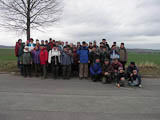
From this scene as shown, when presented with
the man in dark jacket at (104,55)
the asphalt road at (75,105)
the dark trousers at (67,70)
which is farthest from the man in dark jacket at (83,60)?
the asphalt road at (75,105)

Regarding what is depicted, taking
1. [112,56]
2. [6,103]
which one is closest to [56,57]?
[112,56]

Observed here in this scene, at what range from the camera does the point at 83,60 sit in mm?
7906

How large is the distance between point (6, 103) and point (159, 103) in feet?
16.3

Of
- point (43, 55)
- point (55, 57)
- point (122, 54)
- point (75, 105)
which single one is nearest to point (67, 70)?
point (55, 57)

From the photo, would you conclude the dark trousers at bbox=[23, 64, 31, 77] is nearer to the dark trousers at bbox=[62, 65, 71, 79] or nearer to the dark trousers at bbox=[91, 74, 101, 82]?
the dark trousers at bbox=[62, 65, 71, 79]

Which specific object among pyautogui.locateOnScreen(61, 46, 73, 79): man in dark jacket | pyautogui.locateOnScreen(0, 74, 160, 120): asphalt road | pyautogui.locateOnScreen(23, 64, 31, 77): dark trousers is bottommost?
pyautogui.locateOnScreen(0, 74, 160, 120): asphalt road

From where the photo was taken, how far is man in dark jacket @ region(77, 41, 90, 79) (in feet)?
25.8

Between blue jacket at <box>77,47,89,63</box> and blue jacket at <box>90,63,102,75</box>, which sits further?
blue jacket at <box>77,47,89,63</box>

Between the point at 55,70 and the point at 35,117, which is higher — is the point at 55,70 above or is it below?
above

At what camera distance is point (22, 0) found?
923cm

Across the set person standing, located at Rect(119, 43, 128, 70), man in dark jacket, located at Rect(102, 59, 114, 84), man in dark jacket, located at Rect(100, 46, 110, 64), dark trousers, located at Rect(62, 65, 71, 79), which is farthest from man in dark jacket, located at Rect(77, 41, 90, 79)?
person standing, located at Rect(119, 43, 128, 70)

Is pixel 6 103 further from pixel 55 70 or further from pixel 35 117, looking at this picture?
pixel 55 70

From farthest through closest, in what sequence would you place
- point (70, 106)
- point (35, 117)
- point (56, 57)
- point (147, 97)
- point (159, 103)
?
point (56, 57) < point (147, 97) < point (159, 103) < point (70, 106) < point (35, 117)

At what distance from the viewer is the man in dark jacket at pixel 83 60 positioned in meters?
7.87
